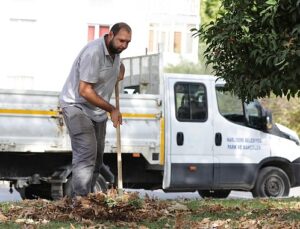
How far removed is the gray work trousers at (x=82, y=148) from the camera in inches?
273

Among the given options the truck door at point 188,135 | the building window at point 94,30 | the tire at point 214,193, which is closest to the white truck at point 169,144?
the truck door at point 188,135

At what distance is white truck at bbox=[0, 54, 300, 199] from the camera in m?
11.3

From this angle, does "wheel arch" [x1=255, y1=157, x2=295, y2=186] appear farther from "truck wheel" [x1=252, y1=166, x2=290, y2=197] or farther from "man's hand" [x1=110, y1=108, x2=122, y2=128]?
"man's hand" [x1=110, y1=108, x2=122, y2=128]

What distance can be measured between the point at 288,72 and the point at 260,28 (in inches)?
20.8

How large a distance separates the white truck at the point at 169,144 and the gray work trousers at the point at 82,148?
13.6ft

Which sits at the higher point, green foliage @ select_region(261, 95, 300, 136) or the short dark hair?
the short dark hair

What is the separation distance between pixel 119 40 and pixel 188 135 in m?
5.54

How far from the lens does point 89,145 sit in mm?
6965

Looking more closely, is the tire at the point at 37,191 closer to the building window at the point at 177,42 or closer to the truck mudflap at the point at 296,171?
the truck mudflap at the point at 296,171

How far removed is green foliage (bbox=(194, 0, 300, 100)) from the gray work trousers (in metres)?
1.29

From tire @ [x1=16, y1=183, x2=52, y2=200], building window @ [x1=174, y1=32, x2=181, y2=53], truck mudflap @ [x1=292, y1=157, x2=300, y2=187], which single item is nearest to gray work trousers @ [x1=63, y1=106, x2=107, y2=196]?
tire @ [x1=16, y1=183, x2=52, y2=200]

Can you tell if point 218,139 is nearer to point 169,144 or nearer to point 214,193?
point 169,144

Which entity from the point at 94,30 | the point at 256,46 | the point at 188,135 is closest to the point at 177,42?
the point at 94,30

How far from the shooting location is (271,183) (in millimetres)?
12961
